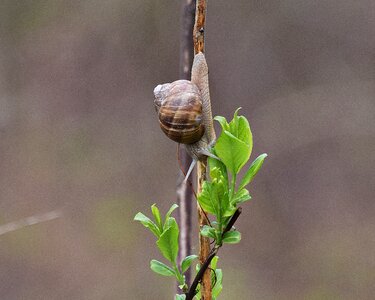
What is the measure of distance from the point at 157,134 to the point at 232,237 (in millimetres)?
4650

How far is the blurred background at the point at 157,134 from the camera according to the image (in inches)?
193

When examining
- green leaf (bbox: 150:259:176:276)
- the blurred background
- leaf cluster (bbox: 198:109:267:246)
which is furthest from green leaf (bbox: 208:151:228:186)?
the blurred background

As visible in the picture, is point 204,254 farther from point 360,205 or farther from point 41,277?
point 360,205

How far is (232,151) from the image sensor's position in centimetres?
60

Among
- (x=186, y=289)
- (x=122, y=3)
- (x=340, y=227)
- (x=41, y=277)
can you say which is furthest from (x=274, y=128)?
(x=186, y=289)

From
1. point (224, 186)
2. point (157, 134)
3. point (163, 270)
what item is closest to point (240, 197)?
point (224, 186)

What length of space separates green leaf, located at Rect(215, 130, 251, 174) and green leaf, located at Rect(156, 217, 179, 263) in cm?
9

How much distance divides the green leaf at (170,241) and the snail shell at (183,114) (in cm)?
9

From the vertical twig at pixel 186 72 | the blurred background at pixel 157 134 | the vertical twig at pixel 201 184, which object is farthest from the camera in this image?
the blurred background at pixel 157 134

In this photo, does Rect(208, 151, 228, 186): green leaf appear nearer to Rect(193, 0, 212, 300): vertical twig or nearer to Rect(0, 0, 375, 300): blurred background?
Rect(193, 0, 212, 300): vertical twig

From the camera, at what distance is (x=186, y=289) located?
0.66m

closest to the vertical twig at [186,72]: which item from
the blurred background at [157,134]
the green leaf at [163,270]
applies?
the green leaf at [163,270]

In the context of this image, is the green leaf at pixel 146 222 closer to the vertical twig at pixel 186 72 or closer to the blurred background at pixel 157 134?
the vertical twig at pixel 186 72

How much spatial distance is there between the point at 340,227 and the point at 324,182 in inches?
14.7
